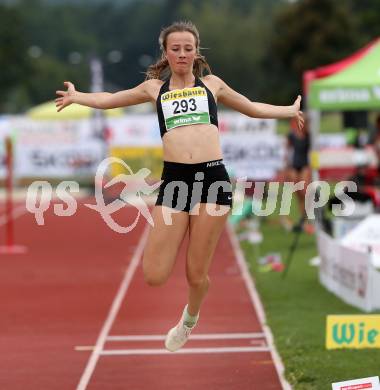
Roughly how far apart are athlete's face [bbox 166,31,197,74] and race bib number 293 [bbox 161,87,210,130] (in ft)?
0.49

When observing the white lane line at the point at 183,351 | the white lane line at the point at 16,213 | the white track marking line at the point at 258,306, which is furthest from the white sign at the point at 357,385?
the white lane line at the point at 16,213

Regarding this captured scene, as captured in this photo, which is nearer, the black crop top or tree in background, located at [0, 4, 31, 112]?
the black crop top

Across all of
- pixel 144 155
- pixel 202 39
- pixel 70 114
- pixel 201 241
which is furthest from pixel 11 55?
pixel 201 241

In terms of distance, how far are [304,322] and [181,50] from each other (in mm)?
4184

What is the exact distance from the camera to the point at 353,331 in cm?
942

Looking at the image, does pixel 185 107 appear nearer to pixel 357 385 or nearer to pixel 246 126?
pixel 357 385

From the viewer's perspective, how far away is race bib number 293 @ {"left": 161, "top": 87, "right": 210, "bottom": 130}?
789cm

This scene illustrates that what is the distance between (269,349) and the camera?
10.1 meters

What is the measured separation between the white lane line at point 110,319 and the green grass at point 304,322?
1402mm

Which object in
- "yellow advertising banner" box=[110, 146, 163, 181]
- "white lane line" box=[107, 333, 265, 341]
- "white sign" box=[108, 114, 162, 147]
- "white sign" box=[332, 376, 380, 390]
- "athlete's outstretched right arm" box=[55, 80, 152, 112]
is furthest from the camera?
"white sign" box=[108, 114, 162, 147]

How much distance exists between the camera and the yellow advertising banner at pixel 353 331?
364 inches

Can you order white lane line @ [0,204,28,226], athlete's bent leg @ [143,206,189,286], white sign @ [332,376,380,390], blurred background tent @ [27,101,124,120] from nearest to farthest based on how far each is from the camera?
white sign @ [332,376,380,390]
athlete's bent leg @ [143,206,189,286]
white lane line @ [0,204,28,226]
blurred background tent @ [27,101,124,120]

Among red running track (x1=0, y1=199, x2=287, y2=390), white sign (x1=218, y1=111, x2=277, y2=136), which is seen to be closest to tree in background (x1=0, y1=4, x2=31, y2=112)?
white sign (x1=218, y1=111, x2=277, y2=136)

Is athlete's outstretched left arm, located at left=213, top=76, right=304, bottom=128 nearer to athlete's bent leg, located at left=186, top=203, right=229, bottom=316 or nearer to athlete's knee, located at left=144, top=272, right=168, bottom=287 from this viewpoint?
athlete's bent leg, located at left=186, top=203, right=229, bottom=316
